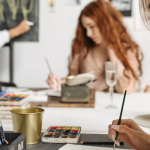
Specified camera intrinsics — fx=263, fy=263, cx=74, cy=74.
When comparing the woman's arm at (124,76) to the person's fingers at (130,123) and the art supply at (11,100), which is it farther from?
the person's fingers at (130,123)

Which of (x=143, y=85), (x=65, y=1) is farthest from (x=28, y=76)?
(x=143, y=85)

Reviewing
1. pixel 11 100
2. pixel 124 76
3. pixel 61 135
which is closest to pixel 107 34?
pixel 124 76

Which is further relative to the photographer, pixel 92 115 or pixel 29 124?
pixel 92 115

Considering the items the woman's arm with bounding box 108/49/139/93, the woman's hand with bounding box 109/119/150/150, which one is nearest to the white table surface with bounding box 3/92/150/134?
the woman's hand with bounding box 109/119/150/150

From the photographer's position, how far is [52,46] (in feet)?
12.1

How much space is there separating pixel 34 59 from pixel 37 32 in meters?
0.38

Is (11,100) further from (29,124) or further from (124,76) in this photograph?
(124,76)

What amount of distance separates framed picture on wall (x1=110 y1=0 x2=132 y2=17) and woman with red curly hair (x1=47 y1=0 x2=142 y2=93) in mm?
1025

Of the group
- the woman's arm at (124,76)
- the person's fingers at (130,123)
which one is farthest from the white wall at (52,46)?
the person's fingers at (130,123)

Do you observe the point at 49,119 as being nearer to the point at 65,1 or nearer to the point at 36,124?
the point at 36,124

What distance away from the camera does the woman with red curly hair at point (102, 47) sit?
2.28 m

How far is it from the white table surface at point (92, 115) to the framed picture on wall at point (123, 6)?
7.69 feet

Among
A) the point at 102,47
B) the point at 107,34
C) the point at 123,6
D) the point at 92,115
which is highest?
the point at 123,6

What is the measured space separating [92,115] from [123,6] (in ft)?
9.15
